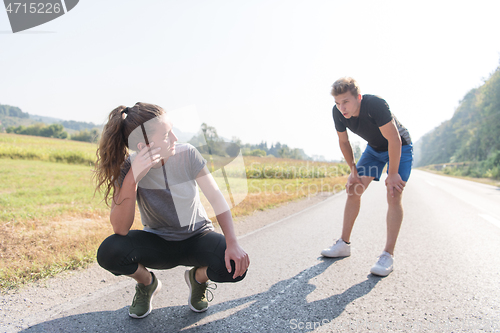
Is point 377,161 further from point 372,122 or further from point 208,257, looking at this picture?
point 208,257

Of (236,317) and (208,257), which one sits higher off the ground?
(208,257)

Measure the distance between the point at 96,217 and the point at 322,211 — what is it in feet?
15.9

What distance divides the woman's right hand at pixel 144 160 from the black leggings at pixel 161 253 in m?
0.46

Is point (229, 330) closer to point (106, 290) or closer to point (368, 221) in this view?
point (106, 290)

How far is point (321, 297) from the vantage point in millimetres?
A: 2344

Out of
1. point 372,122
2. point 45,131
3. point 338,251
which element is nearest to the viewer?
point 372,122

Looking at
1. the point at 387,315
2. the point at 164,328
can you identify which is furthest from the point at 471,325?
the point at 164,328

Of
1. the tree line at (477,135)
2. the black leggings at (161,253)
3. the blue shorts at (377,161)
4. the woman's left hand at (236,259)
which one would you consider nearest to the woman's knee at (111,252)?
the black leggings at (161,253)

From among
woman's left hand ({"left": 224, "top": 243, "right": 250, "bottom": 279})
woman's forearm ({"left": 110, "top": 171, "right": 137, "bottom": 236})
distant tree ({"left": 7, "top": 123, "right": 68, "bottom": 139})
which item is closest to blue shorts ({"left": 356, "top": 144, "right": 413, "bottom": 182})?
woman's left hand ({"left": 224, "top": 243, "right": 250, "bottom": 279})

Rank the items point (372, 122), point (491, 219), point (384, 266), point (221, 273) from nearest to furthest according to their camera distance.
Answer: point (221, 273)
point (384, 266)
point (372, 122)
point (491, 219)

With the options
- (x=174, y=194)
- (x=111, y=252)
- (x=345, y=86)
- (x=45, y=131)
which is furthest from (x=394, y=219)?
(x=45, y=131)

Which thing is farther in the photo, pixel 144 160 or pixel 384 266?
pixel 384 266

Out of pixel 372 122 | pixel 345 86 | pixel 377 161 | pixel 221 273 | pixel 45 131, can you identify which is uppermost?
pixel 45 131

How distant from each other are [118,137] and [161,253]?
0.87m
